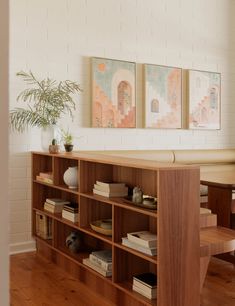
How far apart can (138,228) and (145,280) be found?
396 mm

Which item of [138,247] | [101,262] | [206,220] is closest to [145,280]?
[138,247]

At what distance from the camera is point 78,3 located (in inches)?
170

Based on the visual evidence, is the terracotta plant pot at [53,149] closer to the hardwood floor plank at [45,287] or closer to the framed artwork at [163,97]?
the hardwood floor plank at [45,287]

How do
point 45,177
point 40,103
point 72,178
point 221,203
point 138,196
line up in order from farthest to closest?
1. point 40,103
2. point 45,177
3. point 221,203
4. point 72,178
5. point 138,196

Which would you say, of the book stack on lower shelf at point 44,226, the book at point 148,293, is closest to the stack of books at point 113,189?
the book at point 148,293

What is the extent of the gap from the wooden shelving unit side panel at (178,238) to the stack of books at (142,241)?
5.6 inches

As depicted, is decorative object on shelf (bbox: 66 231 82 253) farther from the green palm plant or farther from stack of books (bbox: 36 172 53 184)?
the green palm plant

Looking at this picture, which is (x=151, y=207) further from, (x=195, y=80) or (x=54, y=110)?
(x=195, y=80)

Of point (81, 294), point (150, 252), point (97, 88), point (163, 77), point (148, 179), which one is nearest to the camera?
point (150, 252)

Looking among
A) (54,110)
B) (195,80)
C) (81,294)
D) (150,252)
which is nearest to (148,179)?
(150,252)

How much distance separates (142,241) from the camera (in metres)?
2.25

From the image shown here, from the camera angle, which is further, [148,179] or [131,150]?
[131,150]

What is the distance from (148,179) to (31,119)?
67.3 inches

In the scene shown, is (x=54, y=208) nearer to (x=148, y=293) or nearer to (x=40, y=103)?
(x=40, y=103)
